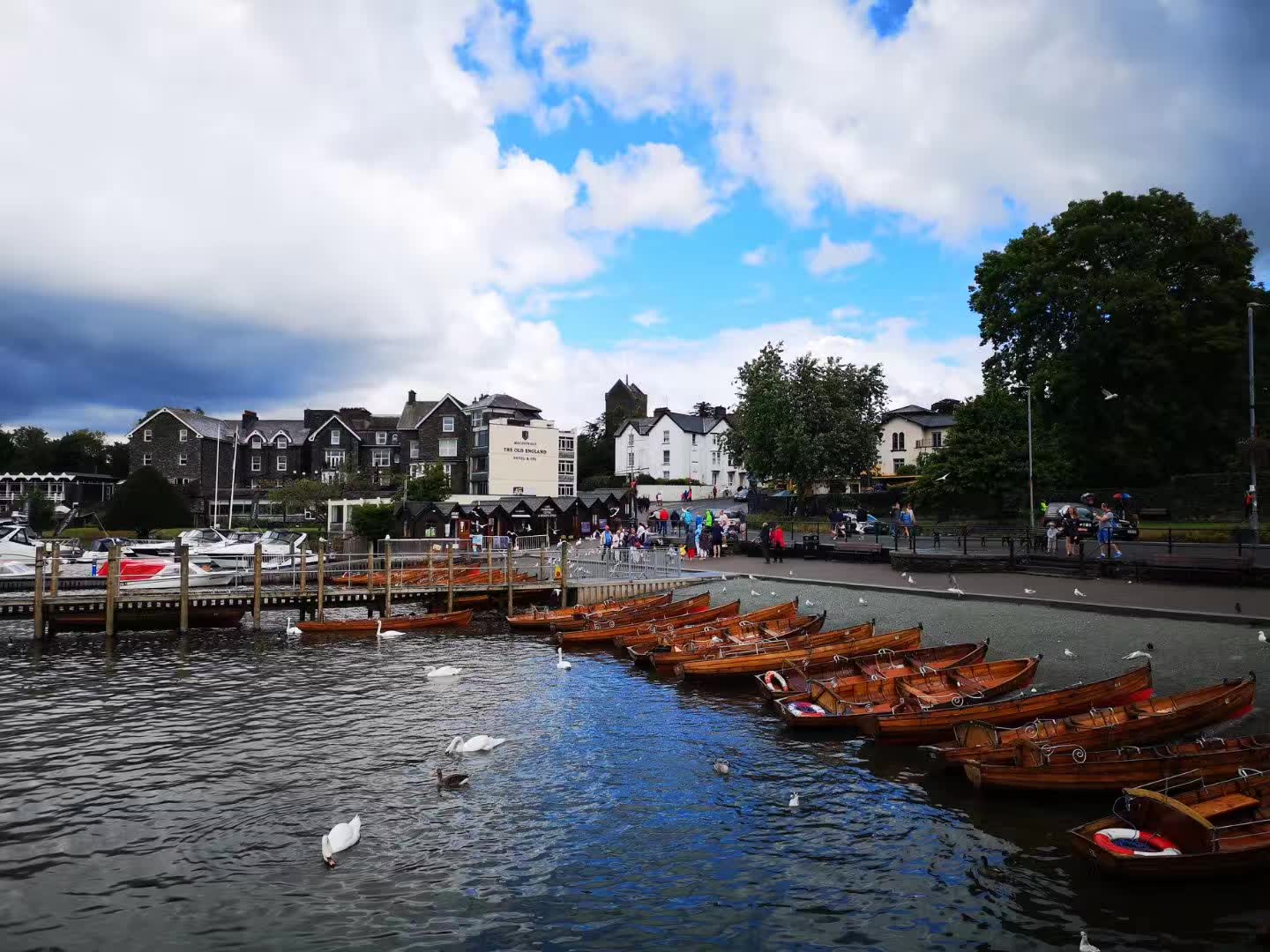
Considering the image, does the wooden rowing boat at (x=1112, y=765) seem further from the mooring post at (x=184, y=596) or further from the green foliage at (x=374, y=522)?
the green foliage at (x=374, y=522)

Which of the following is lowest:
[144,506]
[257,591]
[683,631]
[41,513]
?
[683,631]

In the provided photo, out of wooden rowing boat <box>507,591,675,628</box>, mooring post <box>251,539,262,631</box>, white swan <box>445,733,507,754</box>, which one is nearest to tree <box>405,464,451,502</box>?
mooring post <box>251,539,262,631</box>

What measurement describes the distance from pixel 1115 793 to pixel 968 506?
4061cm

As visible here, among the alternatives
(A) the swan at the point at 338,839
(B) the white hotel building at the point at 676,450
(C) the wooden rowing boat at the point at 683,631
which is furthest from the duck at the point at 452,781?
(B) the white hotel building at the point at 676,450

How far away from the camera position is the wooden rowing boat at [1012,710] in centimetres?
1533

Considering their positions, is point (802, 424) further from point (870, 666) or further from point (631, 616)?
point (870, 666)

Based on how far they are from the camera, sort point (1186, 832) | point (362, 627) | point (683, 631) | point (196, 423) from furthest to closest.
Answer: point (196, 423) → point (362, 627) → point (683, 631) → point (1186, 832)

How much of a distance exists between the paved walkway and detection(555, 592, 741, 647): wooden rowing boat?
4765mm

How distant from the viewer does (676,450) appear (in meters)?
101

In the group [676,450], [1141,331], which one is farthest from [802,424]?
[676,450]

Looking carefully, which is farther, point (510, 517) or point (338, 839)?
point (510, 517)

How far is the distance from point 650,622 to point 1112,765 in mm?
17290

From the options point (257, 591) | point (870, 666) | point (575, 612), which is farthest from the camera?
point (575, 612)

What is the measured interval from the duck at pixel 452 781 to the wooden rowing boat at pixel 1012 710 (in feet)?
25.5
